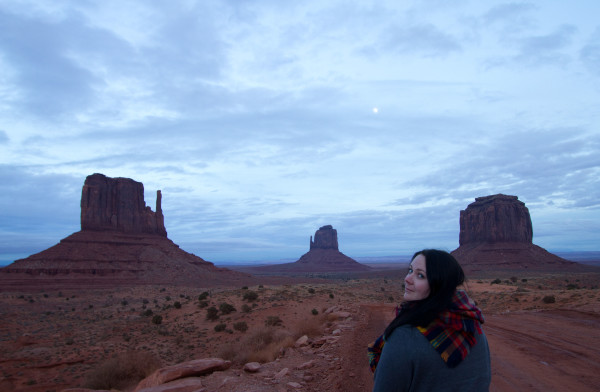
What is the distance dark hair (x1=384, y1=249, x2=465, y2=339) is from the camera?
2096 mm

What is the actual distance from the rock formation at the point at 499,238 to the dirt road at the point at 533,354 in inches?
2838

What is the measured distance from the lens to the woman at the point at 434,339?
1.95 m

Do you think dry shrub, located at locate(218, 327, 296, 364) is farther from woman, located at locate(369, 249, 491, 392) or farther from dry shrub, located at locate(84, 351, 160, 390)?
woman, located at locate(369, 249, 491, 392)

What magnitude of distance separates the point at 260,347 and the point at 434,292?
11.4 meters

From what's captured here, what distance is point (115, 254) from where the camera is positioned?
68.4 meters

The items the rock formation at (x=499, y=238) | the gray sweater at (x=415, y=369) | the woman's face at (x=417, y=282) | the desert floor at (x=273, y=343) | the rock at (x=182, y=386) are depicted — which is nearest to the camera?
the gray sweater at (x=415, y=369)

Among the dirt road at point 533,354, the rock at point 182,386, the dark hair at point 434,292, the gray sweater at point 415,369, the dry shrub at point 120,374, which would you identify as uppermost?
the dark hair at point 434,292

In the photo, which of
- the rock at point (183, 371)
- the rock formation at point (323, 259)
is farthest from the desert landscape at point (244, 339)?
the rock formation at point (323, 259)

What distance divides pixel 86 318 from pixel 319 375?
84.3ft

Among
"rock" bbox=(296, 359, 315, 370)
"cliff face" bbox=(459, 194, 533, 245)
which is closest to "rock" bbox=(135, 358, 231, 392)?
"rock" bbox=(296, 359, 315, 370)

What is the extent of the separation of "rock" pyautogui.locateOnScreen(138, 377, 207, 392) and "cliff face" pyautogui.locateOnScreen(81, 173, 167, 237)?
257 feet

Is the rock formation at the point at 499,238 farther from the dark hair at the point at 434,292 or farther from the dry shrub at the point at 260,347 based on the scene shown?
the dark hair at the point at 434,292

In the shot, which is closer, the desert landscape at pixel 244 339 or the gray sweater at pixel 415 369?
the gray sweater at pixel 415 369

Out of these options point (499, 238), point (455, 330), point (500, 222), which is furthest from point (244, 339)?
point (500, 222)
